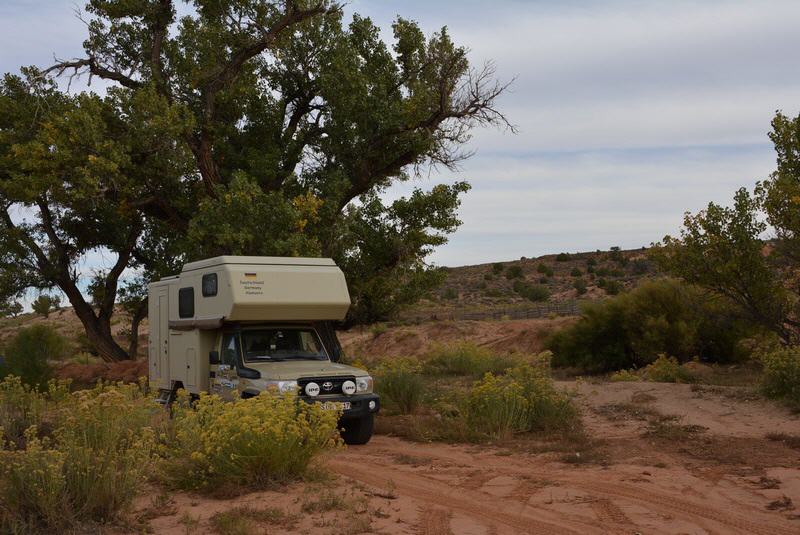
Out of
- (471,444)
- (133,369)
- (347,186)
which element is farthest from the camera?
(133,369)

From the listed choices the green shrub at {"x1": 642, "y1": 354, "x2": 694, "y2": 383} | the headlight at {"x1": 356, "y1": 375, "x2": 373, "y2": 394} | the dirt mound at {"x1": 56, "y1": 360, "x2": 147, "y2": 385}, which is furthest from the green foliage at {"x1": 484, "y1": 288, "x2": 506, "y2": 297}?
the headlight at {"x1": 356, "y1": 375, "x2": 373, "y2": 394}

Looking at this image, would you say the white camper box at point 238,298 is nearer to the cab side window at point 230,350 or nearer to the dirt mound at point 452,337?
the cab side window at point 230,350

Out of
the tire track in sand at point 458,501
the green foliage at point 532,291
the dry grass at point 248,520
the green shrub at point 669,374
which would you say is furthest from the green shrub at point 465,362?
the green foliage at point 532,291

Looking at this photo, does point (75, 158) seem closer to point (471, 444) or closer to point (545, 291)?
point (471, 444)

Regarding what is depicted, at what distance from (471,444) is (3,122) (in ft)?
46.7

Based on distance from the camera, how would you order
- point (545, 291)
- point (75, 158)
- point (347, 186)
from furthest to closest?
point (545, 291) < point (347, 186) < point (75, 158)

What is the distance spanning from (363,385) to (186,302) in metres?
3.49

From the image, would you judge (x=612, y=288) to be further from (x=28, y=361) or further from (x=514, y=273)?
(x=28, y=361)

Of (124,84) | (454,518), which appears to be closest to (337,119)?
(124,84)

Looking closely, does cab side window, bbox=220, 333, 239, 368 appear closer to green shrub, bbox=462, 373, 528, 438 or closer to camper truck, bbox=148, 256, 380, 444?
camper truck, bbox=148, 256, 380, 444

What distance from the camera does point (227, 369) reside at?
1157cm

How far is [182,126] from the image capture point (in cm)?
1719

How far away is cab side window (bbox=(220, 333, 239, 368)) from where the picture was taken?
37.9ft

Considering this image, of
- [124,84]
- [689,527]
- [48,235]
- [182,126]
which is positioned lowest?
[689,527]
